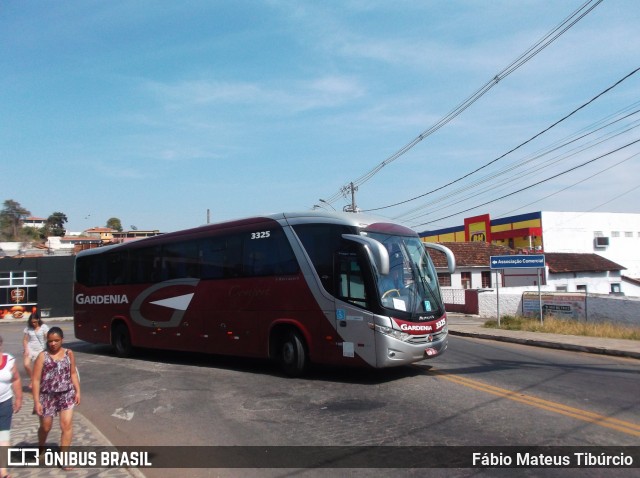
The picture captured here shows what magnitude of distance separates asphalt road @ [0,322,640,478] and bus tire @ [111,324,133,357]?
2.83 metres

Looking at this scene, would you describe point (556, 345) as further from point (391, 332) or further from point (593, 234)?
point (593, 234)

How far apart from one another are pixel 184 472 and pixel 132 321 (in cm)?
1079

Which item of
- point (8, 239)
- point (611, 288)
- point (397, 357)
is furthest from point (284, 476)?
point (8, 239)

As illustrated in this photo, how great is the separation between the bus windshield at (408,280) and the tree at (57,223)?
5110 inches

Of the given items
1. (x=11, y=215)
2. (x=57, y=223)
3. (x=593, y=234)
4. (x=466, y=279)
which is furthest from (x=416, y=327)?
(x=57, y=223)

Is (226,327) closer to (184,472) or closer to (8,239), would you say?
(184,472)

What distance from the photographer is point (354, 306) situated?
10.1 metres

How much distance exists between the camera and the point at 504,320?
79.4 ft

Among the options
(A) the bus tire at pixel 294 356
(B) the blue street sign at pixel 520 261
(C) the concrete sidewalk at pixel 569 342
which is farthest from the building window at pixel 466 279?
(A) the bus tire at pixel 294 356

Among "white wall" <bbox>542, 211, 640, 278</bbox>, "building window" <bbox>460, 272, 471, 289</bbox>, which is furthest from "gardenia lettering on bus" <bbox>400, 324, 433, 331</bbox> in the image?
"white wall" <bbox>542, 211, 640, 278</bbox>

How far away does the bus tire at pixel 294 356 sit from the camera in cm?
1091

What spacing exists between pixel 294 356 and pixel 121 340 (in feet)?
25.5

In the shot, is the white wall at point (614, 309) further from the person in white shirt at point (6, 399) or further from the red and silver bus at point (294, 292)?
the person in white shirt at point (6, 399)

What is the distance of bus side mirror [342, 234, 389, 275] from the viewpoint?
29.9 feet
